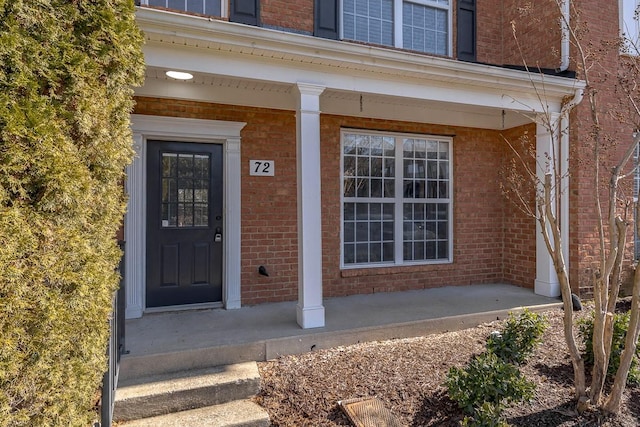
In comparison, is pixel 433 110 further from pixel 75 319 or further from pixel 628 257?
pixel 75 319

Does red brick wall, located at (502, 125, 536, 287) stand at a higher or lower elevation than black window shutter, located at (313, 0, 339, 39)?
lower

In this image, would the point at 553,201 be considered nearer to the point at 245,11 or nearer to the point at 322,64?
the point at 322,64

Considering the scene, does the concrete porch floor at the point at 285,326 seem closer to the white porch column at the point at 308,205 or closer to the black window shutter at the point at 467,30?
the white porch column at the point at 308,205

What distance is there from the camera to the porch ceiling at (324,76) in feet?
11.3

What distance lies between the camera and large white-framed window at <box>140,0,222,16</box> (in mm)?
4473

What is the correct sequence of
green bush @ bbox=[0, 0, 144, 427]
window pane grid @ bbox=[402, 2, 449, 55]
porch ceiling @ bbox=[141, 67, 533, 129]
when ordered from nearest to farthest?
1. green bush @ bbox=[0, 0, 144, 427]
2. porch ceiling @ bbox=[141, 67, 533, 129]
3. window pane grid @ bbox=[402, 2, 449, 55]

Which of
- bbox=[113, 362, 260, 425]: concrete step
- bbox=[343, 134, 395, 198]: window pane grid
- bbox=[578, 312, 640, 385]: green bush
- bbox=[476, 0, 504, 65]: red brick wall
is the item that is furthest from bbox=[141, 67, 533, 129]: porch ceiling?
bbox=[113, 362, 260, 425]: concrete step

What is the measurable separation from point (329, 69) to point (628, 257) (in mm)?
5501

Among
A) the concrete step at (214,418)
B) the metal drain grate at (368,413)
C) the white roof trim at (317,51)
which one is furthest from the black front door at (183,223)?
the metal drain grate at (368,413)

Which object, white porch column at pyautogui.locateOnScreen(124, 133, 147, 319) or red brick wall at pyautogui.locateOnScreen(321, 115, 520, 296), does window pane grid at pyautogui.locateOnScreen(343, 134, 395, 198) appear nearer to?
red brick wall at pyautogui.locateOnScreen(321, 115, 520, 296)

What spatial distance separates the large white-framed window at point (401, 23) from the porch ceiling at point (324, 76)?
1167mm

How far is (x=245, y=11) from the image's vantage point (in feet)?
15.1

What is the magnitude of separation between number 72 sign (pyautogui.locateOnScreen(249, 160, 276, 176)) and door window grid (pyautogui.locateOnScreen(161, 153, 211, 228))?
56 centimetres

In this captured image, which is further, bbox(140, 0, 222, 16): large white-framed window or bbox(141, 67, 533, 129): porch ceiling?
bbox(140, 0, 222, 16): large white-framed window
